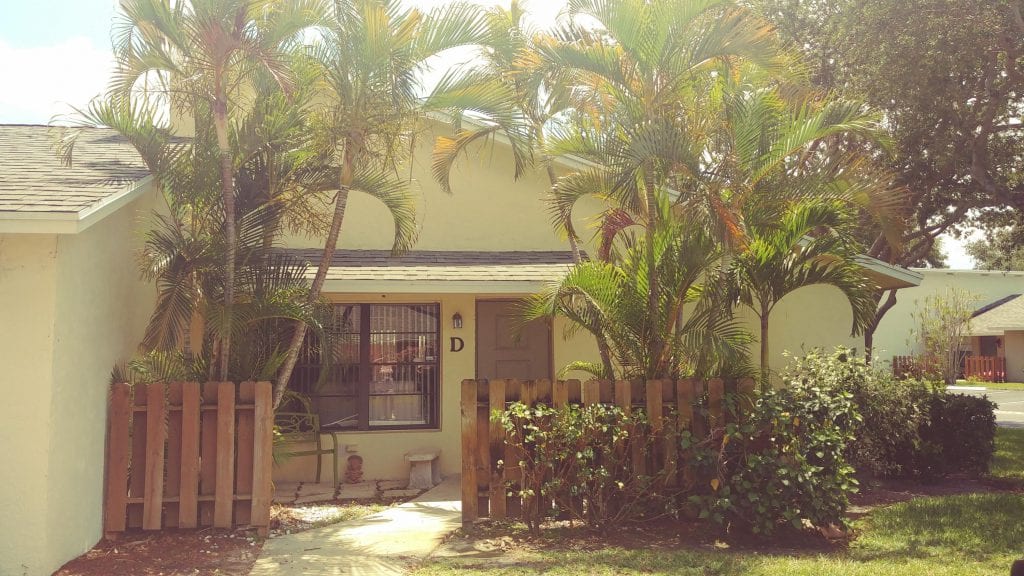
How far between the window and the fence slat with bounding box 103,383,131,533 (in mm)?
3615

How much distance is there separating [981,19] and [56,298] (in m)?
11.9

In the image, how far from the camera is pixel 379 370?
10195 millimetres

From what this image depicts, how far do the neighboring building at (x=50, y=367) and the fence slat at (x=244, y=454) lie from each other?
102 centimetres

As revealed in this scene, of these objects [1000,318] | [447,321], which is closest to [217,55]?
[447,321]

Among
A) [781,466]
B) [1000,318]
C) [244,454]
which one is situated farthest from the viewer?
[1000,318]

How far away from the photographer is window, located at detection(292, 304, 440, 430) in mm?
10078

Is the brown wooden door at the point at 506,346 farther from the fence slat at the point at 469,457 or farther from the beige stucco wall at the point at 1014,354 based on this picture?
the beige stucco wall at the point at 1014,354

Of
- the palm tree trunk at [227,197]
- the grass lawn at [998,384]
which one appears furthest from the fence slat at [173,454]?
the grass lawn at [998,384]

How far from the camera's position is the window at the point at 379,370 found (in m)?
10.1

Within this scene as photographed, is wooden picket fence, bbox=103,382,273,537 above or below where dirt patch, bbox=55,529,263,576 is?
above

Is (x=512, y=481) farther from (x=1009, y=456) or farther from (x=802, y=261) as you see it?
(x=1009, y=456)

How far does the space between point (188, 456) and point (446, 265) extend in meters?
3.89

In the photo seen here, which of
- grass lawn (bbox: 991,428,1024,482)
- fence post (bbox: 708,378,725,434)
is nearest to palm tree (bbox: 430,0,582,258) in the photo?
fence post (bbox: 708,378,725,434)

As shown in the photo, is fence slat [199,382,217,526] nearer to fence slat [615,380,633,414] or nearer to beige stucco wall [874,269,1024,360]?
fence slat [615,380,633,414]
